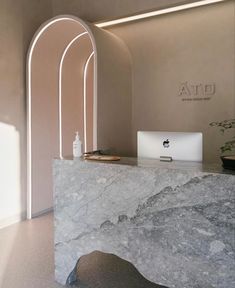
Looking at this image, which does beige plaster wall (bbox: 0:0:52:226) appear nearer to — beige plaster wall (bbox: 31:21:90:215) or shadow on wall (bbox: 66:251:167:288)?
beige plaster wall (bbox: 31:21:90:215)

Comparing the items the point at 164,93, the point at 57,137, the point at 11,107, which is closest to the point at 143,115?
the point at 164,93

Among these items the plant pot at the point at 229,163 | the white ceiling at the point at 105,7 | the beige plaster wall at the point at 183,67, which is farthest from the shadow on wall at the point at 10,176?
the plant pot at the point at 229,163

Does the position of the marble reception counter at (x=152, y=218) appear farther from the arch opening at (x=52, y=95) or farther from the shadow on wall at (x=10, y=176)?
the shadow on wall at (x=10, y=176)

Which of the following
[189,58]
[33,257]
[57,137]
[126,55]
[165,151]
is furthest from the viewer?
[57,137]

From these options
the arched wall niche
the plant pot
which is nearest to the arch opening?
the arched wall niche

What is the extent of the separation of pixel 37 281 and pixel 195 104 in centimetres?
291

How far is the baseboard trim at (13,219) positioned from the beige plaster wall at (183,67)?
78.9 inches

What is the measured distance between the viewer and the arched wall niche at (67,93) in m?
3.96

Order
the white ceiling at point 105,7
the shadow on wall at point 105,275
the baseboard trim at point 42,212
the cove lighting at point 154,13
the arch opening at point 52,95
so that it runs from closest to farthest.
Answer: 1. the shadow on wall at point 105,275
2. the cove lighting at point 154,13
3. the white ceiling at point 105,7
4. the arch opening at point 52,95
5. the baseboard trim at point 42,212

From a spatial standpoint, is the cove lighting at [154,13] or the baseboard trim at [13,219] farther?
the baseboard trim at [13,219]

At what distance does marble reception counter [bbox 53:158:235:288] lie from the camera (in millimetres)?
2072

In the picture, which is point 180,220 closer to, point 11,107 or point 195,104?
point 195,104

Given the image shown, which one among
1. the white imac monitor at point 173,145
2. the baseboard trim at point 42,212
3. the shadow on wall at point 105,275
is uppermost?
the white imac monitor at point 173,145

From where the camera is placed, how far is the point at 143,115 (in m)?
4.58
